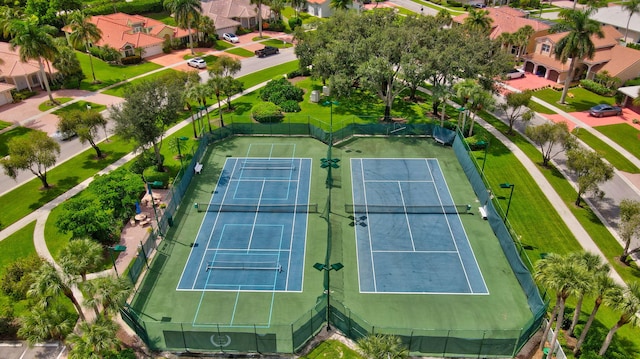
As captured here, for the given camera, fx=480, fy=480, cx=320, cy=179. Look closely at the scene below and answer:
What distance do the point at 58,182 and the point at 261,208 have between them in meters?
20.1

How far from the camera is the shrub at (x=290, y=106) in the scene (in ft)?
192

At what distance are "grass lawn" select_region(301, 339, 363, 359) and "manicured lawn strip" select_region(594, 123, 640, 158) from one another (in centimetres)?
4066

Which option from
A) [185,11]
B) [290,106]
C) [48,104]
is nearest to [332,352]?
[290,106]

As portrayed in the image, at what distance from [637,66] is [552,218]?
1579 inches

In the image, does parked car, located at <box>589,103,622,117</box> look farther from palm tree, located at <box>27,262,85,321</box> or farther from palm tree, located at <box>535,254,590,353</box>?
palm tree, located at <box>27,262,85,321</box>

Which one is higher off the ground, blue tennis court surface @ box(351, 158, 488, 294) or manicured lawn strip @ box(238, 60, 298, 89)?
manicured lawn strip @ box(238, 60, 298, 89)

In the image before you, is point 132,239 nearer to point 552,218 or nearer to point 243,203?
point 243,203

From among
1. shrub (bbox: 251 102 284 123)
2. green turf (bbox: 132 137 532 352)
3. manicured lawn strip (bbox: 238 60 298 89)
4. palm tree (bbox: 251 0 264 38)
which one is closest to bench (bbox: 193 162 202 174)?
green turf (bbox: 132 137 532 352)

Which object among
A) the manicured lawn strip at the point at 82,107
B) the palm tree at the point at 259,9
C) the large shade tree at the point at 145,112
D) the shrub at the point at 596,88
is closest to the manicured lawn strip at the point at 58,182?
the large shade tree at the point at 145,112

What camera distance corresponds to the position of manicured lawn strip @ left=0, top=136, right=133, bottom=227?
4138 cm

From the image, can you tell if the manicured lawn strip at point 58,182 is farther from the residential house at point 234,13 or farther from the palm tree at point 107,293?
the residential house at point 234,13

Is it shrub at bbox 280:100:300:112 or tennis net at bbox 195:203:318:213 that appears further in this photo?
shrub at bbox 280:100:300:112

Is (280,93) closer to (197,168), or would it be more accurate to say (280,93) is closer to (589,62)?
(197,168)

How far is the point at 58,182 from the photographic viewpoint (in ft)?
148
